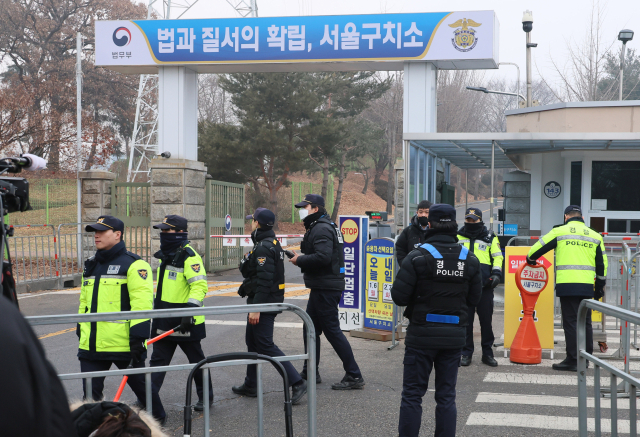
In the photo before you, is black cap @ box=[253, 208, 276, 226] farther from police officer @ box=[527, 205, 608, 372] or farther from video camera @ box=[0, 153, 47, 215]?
video camera @ box=[0, 153, 47, 215]

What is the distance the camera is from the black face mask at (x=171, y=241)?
5949 millimetres

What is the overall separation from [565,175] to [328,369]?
32.7 ft

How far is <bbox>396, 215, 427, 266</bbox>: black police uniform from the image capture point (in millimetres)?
8125

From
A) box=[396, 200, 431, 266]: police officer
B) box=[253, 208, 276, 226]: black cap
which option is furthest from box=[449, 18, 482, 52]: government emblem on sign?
box=[253, 208, 276, 226]: black cap

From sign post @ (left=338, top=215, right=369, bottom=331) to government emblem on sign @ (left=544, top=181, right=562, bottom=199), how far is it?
7507mm

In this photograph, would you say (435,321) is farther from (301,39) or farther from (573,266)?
(301,39)

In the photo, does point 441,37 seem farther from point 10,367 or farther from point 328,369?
point 10,367

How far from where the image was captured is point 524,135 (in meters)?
12.2

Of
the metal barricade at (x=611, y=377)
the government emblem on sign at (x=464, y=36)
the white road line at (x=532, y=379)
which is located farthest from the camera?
the government emblem on sign at (x=464, y=36)

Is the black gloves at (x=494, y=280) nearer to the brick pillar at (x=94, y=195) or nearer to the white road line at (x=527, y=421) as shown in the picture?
the white road line at (x=527, y=421)

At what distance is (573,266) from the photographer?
24.6 feet

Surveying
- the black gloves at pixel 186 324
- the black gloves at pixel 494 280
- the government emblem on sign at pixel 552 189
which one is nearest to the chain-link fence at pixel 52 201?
the government emblem on sign at pixel 552 189

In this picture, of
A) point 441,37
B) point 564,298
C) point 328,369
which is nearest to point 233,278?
point 441,37

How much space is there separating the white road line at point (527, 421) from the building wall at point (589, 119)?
1045 cm
